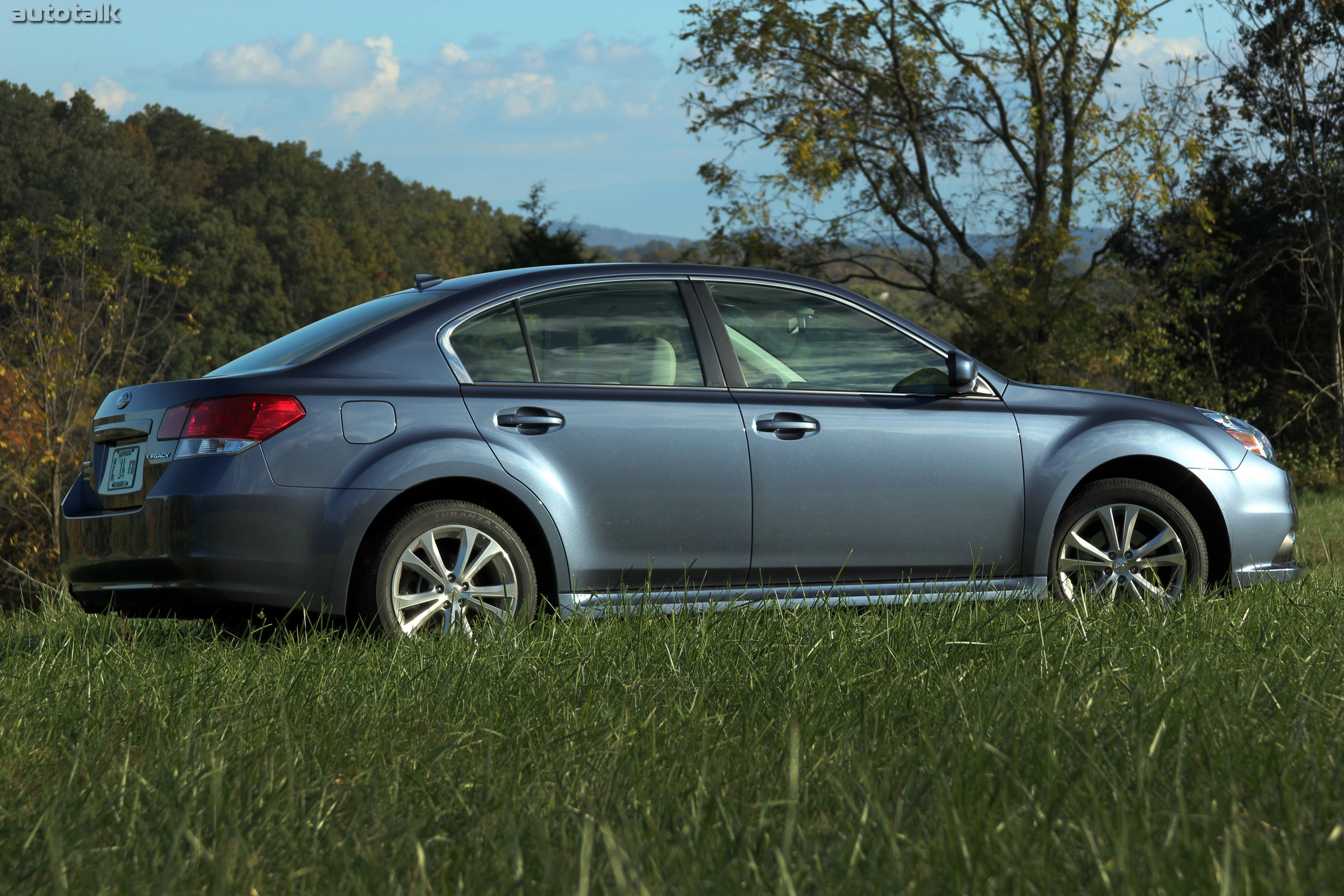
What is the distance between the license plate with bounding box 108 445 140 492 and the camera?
14.6ft

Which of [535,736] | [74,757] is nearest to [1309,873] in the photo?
[535,736]

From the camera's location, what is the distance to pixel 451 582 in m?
4.50

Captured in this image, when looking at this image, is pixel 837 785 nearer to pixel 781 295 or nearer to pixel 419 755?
pixel 419 755

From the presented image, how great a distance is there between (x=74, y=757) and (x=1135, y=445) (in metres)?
4.38

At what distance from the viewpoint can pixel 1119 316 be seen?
27.8 m

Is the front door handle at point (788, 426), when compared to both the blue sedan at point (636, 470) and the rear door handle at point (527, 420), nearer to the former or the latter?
the blue sedan at point (636, 470)

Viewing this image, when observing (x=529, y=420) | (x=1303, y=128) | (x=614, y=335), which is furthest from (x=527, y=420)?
(x=1303, y=128)

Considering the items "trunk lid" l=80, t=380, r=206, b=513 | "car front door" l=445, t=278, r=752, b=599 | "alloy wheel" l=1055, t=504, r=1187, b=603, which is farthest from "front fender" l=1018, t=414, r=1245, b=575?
"trunk lid" l=80, t=380, r=206, b=513

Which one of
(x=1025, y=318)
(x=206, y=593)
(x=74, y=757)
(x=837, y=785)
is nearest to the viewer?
(x=837, y=785)

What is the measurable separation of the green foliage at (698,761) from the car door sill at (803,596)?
0.33 metres

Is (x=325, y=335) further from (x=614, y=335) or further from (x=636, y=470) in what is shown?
(x=636, y=470)

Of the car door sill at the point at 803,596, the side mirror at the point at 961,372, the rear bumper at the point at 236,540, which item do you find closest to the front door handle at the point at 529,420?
the rear bumper at the point at 236,540

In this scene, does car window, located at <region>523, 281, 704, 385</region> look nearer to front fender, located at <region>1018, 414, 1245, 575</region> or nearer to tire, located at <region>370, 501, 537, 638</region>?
tire, located at <region>370, 501, 537, 638</region>

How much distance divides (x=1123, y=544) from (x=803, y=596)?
1591 millimetres
